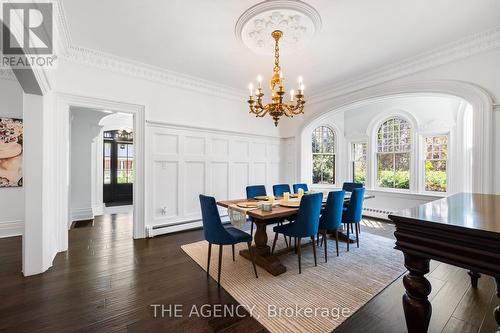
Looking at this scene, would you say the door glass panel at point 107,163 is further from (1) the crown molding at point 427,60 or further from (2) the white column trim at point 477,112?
(2) the white column trim at point 477,112

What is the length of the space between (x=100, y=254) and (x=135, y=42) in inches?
120

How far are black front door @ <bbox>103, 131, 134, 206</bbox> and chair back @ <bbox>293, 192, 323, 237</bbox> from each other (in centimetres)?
650

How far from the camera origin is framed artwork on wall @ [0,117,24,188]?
3771mm

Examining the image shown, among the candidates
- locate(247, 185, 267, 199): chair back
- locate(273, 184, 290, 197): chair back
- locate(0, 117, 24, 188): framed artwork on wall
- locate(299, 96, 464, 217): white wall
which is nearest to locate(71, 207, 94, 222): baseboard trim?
locate(0, 117, 24, 188): framed artwork on wall

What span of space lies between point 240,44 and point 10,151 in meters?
4.35

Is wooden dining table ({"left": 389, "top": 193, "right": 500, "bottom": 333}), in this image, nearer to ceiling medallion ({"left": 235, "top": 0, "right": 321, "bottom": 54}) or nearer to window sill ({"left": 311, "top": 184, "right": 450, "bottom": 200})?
ceiling medallion ({"left": 235, "top": 0, "right": 321, "bottom": 54})

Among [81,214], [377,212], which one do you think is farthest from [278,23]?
[81,214]

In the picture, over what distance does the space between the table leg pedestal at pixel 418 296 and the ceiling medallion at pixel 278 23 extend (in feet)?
7.82

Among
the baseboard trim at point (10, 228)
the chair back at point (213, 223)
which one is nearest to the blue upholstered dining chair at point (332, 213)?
the chair back at point (213, 223)

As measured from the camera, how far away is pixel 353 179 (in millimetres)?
6105

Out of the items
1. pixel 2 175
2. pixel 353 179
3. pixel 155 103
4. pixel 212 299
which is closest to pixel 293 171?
pixel 353 179

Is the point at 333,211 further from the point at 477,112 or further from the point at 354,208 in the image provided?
the point at 477,112

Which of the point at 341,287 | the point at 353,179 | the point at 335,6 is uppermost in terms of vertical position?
the point at 335,6

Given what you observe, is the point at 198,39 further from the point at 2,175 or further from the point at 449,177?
the point at 449,177
